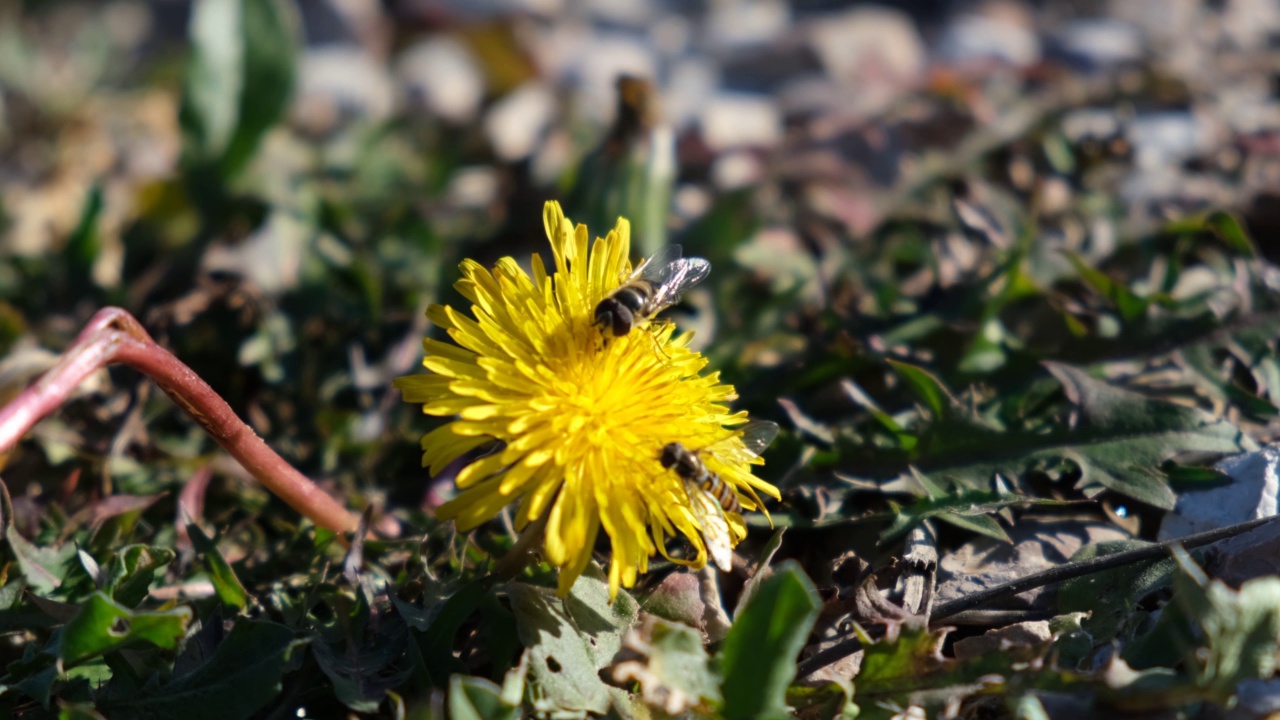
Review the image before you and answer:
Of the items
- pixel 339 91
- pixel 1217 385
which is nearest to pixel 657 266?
pixel 1217 385

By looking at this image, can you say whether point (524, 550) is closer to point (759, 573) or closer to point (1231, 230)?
point (759, 573)

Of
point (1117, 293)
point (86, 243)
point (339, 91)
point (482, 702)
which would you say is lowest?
point (1117, 293)

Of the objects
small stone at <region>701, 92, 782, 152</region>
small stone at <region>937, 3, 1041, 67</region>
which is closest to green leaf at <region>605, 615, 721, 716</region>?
small stone at <region>701, 92, 782, 152</region>

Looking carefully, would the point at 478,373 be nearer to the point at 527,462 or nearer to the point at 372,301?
the point at 527,462

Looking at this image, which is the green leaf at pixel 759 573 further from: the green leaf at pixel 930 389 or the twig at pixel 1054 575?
the green leaf at pixel 930 389

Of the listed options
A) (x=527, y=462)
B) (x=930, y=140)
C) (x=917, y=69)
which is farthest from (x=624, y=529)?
(x=917, y=69)
